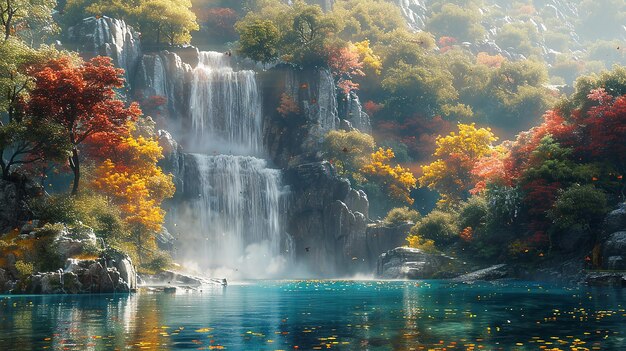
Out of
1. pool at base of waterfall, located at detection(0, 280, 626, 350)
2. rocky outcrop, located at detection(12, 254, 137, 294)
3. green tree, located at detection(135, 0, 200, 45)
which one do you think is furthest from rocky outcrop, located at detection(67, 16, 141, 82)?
pool at base of waterfall, located at detection(0, 280, 626, 350)

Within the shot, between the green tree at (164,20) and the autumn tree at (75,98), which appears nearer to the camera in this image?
the autumn tree at (75,98)

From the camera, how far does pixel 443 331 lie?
19.2 meters

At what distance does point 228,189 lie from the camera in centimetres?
6838

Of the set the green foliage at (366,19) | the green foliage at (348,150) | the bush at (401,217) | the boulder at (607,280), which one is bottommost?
the boulder at (607,280)

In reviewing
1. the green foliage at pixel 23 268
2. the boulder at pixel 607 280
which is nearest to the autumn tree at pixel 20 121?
the green foliage at pixel 23 268

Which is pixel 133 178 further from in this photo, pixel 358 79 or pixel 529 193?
pixel 358 79

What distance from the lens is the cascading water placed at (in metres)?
66.5

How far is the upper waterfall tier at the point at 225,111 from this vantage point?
73.7m

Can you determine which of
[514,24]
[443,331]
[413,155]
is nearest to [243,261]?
[413,155]

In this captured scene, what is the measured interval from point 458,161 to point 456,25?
6883cm

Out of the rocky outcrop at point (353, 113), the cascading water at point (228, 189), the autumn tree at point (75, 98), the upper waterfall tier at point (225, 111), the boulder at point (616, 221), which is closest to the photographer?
the autumn tree at point (75, 98)

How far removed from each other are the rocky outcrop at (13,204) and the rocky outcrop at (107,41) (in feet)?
94.2

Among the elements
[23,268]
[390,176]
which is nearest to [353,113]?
[390,176]

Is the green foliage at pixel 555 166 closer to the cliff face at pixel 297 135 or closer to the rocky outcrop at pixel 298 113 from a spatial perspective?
the cliff face at pixel 297 135
